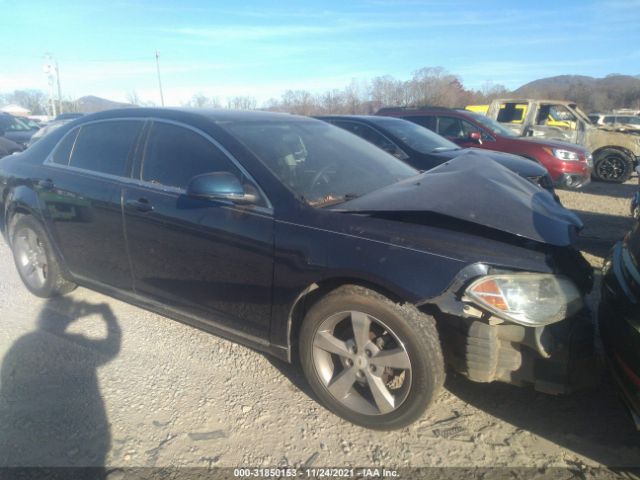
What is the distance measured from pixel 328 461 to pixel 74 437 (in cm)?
136

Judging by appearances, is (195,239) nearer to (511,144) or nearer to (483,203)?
(483,203)

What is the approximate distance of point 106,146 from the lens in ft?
11.4

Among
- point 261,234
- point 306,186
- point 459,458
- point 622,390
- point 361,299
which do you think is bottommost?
point 459,458

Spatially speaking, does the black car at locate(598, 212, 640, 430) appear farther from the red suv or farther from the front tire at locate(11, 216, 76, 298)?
the red suv

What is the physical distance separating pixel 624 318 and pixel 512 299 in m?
0.53

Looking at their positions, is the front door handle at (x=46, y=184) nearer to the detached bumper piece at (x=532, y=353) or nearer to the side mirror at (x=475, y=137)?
the detached bumper piece at (x=532, y=353)

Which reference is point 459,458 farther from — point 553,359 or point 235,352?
point 235,352

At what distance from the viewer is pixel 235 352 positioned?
10.6 ft

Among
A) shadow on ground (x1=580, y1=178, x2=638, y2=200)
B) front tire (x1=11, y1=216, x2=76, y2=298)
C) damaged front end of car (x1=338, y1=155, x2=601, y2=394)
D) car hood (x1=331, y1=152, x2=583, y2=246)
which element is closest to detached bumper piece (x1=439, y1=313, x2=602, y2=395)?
damaged front end of car (x1=338, y1=155, x2=601, y2=394)

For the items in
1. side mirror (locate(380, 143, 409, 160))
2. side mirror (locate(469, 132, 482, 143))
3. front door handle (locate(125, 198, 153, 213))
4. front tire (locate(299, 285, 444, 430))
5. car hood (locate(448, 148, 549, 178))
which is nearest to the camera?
front tire (locate(299, 285, 444, 430))

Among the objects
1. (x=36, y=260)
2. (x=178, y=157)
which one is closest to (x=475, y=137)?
(x=178, y=157)

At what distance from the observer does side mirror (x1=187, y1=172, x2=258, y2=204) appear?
8.28 ft

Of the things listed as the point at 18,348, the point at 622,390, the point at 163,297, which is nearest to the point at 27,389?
the point at 18,348

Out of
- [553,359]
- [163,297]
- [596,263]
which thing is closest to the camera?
[553,359]
